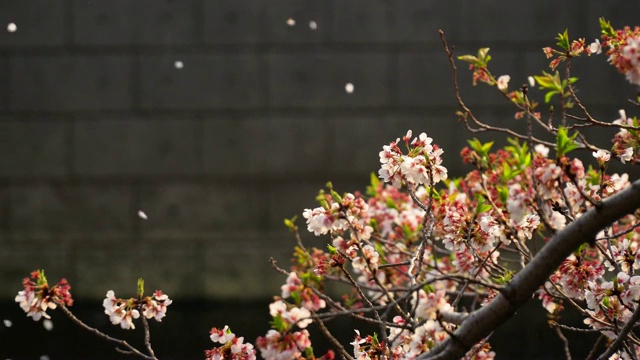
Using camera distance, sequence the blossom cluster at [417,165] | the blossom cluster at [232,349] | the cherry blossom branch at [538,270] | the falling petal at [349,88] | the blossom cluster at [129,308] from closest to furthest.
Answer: the cherry blossom branch at [538,270] → the blossom cluster at [232,349] → the blossom cluster at [417,165] → the blossom cluster at [129,308] → the falling petal at [349,88]

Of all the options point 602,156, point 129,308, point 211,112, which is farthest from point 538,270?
point 211,112

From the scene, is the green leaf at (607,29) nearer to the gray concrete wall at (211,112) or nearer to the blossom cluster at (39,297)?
the blossom cluster at (39,297)

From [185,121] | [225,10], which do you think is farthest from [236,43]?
[185,121]

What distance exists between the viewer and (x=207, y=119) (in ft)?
14.5

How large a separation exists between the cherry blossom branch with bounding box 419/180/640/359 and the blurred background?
9.13 ft

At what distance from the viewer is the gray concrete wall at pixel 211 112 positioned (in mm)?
4391

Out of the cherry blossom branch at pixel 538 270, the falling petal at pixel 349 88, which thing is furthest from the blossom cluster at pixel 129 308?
the falling petal at pixel 349 88

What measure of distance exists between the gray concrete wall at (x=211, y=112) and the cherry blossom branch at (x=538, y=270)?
283 centimetres

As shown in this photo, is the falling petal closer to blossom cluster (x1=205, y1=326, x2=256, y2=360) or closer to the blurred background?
the blurred background

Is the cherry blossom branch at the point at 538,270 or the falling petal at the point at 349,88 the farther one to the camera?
the falling petal at the point at 349,88

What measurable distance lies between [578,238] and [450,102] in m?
2.93

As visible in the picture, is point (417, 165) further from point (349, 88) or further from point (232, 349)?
point (349, 88)

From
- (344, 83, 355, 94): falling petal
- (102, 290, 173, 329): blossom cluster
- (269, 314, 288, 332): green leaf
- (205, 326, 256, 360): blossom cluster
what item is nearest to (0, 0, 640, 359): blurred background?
(344, 83, 355, 94): falling petal

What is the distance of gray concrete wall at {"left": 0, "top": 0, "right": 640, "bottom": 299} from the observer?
439 cm
